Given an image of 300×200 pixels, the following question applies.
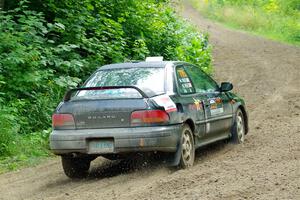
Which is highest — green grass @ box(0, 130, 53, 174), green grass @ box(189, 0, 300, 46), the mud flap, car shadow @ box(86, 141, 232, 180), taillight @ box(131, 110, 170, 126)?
taillight @ box(131, 110, 170, 126)

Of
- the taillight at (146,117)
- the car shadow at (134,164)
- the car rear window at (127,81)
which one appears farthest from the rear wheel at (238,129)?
the taillight at (146,117)

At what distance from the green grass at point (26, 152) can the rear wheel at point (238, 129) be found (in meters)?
3.06

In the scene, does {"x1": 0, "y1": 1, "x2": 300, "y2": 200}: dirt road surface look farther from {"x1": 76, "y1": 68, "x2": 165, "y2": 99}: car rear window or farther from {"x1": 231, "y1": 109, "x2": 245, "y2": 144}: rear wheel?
{"x1": 76, "y1": 68, "x2": 165, "y2": 99}: car rear window

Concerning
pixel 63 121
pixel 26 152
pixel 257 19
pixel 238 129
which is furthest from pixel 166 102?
pixel 257 19

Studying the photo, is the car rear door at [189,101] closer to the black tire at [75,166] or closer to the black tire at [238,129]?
the black tire at [238,129]

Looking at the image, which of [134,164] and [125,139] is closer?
[125,139]

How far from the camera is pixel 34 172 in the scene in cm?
934

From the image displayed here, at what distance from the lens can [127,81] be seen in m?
8.87

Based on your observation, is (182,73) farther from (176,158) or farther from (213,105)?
(176,158)

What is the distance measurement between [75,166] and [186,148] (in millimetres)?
1537

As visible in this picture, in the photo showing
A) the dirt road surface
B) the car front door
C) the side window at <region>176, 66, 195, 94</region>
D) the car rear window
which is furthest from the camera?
the car front door

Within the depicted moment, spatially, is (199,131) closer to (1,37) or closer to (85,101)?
(85,101)

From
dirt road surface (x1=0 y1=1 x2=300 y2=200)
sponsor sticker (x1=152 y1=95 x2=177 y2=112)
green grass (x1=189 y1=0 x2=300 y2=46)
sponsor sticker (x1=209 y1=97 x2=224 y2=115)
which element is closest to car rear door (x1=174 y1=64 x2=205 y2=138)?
sponsor sticker (x1=152 y1=95 x2=177 y2=112)

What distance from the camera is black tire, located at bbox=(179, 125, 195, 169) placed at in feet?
27.6
